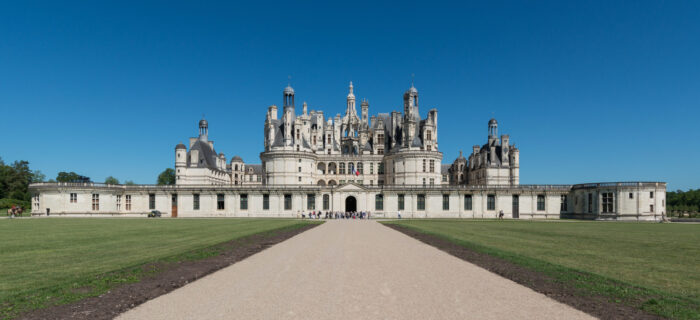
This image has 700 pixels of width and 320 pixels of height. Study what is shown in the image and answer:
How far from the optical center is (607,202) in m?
59.7

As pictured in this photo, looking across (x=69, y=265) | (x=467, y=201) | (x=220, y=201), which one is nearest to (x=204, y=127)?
(x=220, y=201)

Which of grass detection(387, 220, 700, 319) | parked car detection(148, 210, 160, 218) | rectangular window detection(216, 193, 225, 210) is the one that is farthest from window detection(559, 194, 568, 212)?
parked car detection(148, 210, 160, 218)

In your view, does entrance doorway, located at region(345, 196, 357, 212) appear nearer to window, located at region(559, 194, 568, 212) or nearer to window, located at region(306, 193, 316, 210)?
window, located at region(306, 193, 316, 210)

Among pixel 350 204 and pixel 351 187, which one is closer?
pixel 351 187

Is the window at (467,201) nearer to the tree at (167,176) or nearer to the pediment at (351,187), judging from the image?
the pediment at (351,187)

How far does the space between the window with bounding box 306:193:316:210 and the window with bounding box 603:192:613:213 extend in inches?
1678

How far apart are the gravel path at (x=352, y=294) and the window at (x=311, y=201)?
50.9m

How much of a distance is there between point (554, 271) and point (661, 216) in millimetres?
57276

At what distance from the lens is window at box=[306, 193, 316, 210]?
221 feet

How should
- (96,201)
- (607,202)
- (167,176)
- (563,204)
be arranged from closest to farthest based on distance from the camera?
(607,202) < (96,201) < (563,204) < (167,176)

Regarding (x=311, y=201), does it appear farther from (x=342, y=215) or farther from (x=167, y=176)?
(x=167, y=176)

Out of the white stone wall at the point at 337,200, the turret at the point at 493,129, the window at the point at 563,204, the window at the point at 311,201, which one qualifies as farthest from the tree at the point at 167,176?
the window at the point at 563,204

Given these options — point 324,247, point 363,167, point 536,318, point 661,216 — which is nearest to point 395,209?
point 363,167

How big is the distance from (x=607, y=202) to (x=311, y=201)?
43446mm
